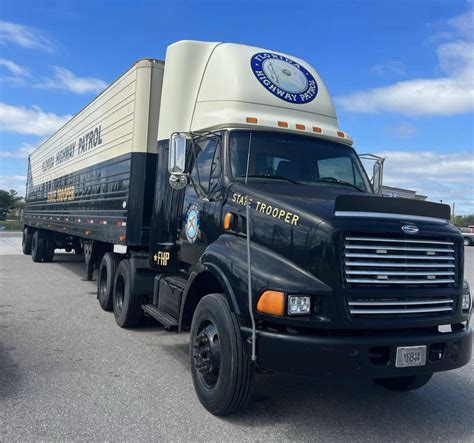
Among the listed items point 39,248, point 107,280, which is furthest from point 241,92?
point 39,248

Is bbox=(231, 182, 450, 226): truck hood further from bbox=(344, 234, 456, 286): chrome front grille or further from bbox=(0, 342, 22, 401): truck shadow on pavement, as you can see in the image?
bbox=(0, 342, 22, 401): truck shadow on pavement

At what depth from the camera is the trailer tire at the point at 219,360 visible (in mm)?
3801

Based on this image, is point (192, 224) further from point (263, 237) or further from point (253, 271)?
point (253, 271)

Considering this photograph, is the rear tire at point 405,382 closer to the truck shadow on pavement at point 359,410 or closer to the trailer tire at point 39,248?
the truck shadow on pavement at point 359,410

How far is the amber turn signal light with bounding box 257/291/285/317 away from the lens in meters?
3.48

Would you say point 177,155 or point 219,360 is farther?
point 177,155

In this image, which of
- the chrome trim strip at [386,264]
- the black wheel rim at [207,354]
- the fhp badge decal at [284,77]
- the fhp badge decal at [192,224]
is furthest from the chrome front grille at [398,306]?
the fhp badge decal at [284,77]

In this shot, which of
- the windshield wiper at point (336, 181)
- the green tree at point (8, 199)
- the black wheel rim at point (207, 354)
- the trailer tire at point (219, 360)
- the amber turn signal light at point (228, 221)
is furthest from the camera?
the green tree at point (8, 199)

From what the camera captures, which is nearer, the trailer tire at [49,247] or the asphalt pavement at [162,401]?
the asphalt pavement at [162,401]

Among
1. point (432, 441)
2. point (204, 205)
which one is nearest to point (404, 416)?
point (432, 441)

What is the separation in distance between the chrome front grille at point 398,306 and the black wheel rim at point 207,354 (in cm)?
118

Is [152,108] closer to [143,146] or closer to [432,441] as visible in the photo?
[143,146]

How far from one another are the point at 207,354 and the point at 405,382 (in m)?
2.03

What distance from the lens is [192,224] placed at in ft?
17.2
